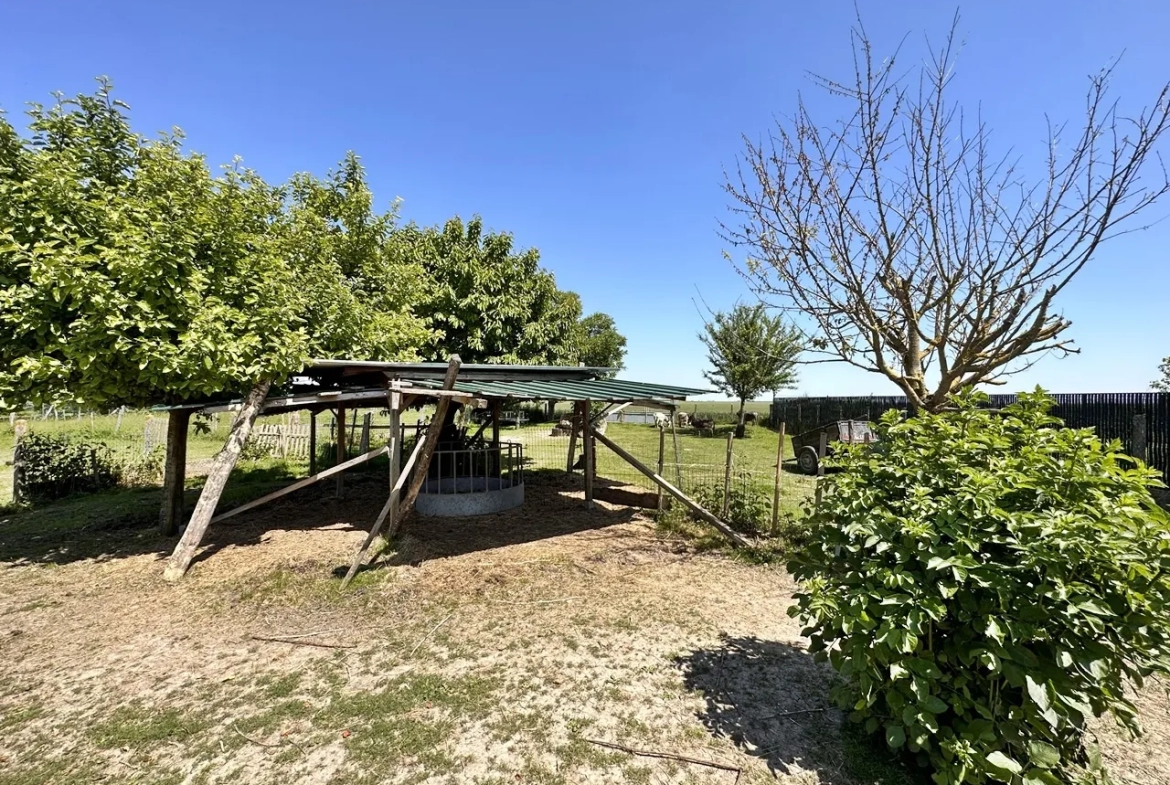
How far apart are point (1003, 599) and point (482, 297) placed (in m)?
15.7

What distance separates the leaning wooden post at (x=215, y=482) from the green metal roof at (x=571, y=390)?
6.85 ft

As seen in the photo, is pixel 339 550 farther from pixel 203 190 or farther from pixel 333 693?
pixel 203 190

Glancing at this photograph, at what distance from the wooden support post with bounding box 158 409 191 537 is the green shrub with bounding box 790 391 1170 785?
9050mm

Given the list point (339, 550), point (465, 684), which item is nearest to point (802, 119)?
point (465, 684)

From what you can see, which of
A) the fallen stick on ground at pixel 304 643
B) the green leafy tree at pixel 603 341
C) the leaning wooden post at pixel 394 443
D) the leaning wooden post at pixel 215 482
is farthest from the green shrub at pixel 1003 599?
the green leafy tree at pixel 603 341

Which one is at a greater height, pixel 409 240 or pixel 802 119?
pixel 409 240

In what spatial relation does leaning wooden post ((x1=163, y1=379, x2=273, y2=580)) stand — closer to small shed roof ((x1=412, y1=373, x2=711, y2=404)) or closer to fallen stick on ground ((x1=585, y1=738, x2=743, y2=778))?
small shed roof ((x1=412, y1=373, x2=711, y2=404))

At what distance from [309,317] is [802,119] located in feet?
23.9

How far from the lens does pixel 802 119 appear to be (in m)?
5.31

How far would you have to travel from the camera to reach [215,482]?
684 centimetres

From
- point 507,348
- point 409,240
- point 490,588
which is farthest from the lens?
point 507,348

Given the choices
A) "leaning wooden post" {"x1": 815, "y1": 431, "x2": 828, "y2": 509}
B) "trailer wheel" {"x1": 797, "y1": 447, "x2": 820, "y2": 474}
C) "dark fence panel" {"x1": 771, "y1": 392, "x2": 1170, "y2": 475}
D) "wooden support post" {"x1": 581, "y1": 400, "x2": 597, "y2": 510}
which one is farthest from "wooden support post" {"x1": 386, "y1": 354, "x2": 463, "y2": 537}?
"trailer wheel" {"x1": 797, "y1": 447, "x2": 820, "y2": 474}

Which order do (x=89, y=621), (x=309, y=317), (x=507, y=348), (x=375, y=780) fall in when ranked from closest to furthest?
(x=375, y=780) → (x=89, y=621) → (x=309, y=317) → (x=507, y=348)

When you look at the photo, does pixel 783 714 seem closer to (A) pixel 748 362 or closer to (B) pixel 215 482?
(B) pixel 215 482
